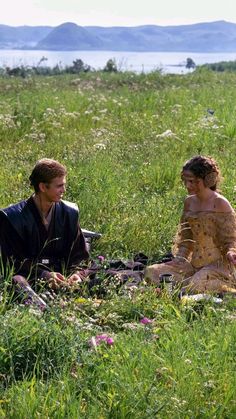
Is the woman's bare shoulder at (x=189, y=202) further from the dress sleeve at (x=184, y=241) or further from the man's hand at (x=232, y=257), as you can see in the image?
the man's hand at (x=232, y=257)

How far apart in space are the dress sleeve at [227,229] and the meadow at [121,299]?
0.80 metres

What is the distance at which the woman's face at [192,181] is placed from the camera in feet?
19.1

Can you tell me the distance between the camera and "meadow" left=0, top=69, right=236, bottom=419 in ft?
12.0

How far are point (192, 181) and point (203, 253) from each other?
560 mm

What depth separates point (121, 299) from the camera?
5.06m

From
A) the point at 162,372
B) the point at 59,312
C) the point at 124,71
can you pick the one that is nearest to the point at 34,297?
the point at 59,312

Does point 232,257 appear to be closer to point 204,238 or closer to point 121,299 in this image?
point 204,238

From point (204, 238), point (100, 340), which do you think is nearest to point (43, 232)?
point (204, 238)

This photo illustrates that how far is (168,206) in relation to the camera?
24.5 feet

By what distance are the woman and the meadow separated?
0.50m

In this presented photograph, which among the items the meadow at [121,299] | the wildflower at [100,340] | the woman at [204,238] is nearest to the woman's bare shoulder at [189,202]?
the woman at [204,238]

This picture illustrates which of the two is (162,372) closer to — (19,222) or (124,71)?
(19,222)

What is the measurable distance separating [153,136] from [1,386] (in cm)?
716

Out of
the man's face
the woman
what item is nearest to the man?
the man's face
